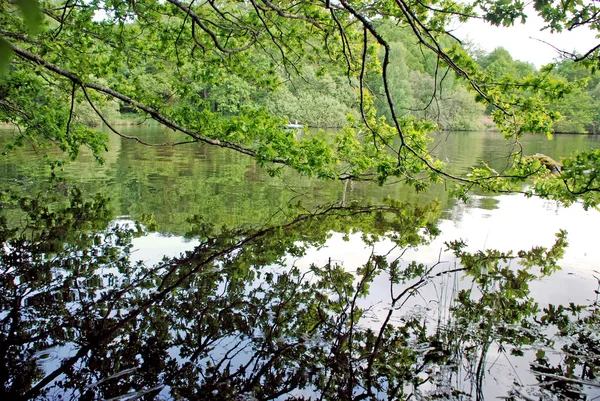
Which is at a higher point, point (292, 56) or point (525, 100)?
point (292, 56)

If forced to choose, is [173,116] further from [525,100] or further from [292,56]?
[525,100]

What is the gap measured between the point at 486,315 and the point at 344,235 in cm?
406

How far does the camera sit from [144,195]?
13547 mm

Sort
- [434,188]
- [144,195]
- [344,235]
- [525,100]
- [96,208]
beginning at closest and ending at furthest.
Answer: [525,100]
[344,235]
[96,208]
[144,195]
[434,188]

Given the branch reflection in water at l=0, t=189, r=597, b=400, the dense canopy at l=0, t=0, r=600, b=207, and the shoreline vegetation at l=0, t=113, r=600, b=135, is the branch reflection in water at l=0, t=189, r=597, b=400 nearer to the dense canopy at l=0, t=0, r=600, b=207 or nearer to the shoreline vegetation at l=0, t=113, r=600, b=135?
the dense canopy at l=0, t=0, r=600, b=207

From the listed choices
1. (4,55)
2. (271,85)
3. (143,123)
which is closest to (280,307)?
(4,55)

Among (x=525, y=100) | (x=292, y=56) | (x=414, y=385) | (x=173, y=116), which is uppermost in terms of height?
(x=292, y=56)

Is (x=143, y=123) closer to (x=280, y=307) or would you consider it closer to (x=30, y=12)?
(x=280, y=307)

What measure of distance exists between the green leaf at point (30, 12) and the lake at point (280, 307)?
10.5 feet

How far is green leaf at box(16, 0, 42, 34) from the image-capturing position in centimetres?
84

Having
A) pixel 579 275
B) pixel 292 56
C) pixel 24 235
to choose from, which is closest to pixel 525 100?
pixel 579 275

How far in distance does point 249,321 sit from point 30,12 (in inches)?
171

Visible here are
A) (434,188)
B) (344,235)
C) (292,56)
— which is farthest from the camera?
(434,188)

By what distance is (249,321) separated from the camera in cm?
488
